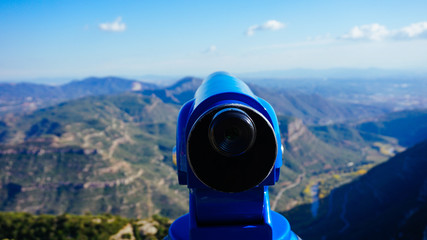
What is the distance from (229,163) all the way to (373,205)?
4037 inches

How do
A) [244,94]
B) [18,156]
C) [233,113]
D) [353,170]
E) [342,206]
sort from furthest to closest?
[353,170] < [18,156] < [342,206] < [244,94] < [233,113]

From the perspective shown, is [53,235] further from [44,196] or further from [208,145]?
[44,196]

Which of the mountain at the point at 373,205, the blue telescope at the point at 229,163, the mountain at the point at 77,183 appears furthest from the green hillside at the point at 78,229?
the mountain at the point at 77,183

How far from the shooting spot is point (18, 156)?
143875mm

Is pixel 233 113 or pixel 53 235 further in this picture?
pixel 53 235

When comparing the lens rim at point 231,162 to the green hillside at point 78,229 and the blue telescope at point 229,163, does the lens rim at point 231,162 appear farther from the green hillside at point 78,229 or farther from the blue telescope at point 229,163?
the green hillside at point 78,229

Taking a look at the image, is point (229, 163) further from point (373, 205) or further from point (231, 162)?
point (373, 205)

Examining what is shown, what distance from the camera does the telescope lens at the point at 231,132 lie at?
9.36ft

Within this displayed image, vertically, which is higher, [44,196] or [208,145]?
[208,145]

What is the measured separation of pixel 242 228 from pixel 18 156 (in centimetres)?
17312

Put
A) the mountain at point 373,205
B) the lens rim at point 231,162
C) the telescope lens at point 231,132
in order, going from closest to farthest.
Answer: the telescope lens at point 231,132 → the lens rim at point 231,162 → the mountain at point 373,205

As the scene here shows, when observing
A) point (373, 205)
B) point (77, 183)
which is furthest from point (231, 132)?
point (77, 183)

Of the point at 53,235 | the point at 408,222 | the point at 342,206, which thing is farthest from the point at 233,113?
the point at 342,206

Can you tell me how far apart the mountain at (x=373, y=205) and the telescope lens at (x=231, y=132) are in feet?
209
